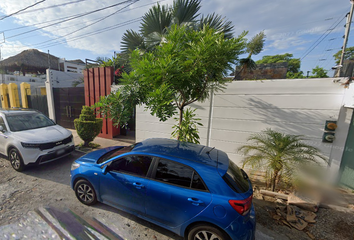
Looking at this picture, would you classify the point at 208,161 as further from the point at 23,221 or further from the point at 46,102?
the point at 46,102

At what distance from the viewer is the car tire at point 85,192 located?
113 inches

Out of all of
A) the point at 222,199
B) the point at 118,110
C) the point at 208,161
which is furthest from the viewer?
the point at 118,110

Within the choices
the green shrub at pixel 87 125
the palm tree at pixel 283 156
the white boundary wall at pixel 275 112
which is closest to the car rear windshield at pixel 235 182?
the palm tree at pixel 283 156

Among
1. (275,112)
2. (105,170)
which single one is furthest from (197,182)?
(275,112)

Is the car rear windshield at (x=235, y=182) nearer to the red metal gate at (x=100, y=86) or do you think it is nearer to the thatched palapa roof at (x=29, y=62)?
the red metal gate at (x=100, y=86)

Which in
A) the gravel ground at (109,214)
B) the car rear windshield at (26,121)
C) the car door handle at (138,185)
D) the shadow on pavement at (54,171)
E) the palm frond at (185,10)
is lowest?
the gravel ground at (109,214)

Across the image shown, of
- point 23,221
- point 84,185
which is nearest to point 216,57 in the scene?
point 84,185

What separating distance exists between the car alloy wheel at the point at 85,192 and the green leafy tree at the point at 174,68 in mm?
1418

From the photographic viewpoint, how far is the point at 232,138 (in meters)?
4.88

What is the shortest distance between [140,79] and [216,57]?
5.06ft

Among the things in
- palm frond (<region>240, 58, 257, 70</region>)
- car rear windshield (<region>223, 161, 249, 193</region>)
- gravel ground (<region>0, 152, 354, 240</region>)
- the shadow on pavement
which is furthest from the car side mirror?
palm frond (<region>240, 58, 257, 70</region>)

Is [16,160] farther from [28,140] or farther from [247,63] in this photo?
[247,63]

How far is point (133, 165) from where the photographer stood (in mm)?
2568

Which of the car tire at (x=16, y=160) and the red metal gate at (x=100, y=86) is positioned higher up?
the red metal gate at (x=100, y=86)
